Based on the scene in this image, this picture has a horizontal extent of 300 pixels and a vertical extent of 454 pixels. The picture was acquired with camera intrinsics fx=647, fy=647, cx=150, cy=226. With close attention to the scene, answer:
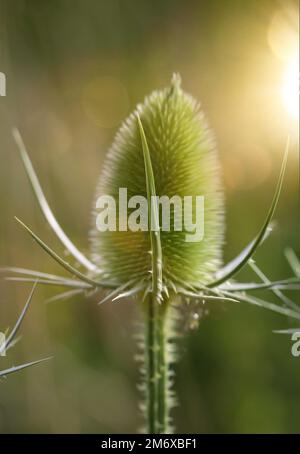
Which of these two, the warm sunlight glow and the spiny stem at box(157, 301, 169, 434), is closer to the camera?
the spiny stem at box(157, 301, 169, 434)

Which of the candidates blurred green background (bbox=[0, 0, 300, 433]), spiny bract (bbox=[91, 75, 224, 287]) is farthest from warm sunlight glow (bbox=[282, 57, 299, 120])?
spiny bract (bbox=[91, 75, 224, 287])

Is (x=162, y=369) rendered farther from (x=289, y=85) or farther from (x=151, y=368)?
(x=289, y=85)

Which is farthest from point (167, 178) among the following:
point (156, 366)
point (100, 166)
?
point (100, 166)

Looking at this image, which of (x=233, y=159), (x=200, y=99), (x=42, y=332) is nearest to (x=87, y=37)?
(x=200, y=99)

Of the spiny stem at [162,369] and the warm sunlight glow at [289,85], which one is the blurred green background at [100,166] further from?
the spiny stem at [162,369]

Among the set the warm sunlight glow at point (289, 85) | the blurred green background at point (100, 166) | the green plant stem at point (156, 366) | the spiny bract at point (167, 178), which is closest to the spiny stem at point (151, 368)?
the green plant stem at point (156, 366)

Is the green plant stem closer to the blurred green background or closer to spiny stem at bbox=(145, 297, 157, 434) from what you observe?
spiny stem at bbox=(145, 297, 157, 434)

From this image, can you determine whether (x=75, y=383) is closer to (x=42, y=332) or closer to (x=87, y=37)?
(x=42, y=332)
